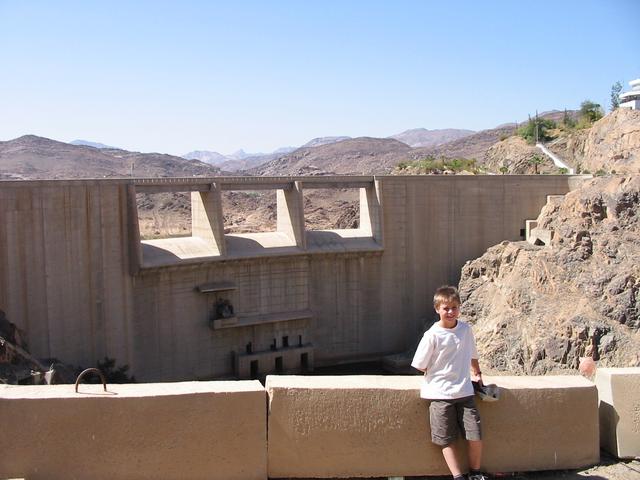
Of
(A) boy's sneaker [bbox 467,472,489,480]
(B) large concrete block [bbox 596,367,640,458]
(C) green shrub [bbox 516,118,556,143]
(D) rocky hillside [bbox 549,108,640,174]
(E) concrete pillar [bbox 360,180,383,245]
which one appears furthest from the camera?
(C) green shrub [bbox 516,118,556,143]

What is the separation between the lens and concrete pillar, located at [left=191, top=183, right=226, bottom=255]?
75.7ft

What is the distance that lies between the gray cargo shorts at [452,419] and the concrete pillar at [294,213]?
19.8 metres

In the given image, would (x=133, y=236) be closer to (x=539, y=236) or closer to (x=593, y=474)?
(x=539, y=236)

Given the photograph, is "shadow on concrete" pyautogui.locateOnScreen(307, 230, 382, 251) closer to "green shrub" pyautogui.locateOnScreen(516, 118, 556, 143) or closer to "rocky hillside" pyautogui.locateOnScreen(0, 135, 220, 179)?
"green shrub" pyautogui.locateOnScreen(516, 118, 556, 143)

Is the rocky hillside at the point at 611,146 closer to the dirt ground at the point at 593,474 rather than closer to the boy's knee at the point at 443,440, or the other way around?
the dirt ground at the point at 593,474

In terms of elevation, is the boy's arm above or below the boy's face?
below

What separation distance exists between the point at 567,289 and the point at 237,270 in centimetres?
1130

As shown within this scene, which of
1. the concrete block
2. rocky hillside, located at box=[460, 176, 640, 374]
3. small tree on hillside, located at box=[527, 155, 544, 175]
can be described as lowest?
rocky hillside, located at box=[460, 176, 640, 374]

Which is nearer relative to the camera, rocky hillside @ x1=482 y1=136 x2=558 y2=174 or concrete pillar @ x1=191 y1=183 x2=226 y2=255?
concrete pillar @ x1=191 y1=183 x2=226 y2=255

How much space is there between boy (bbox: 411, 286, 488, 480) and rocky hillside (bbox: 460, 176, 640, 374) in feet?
53.6

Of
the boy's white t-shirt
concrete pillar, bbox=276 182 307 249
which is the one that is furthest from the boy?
concrete pillar, bbox=276 182 307 249

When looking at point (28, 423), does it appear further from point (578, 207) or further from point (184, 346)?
point (578, 207)

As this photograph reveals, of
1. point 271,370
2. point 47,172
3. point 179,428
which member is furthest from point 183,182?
point 47,172

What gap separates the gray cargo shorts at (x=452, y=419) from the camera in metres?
5.20
